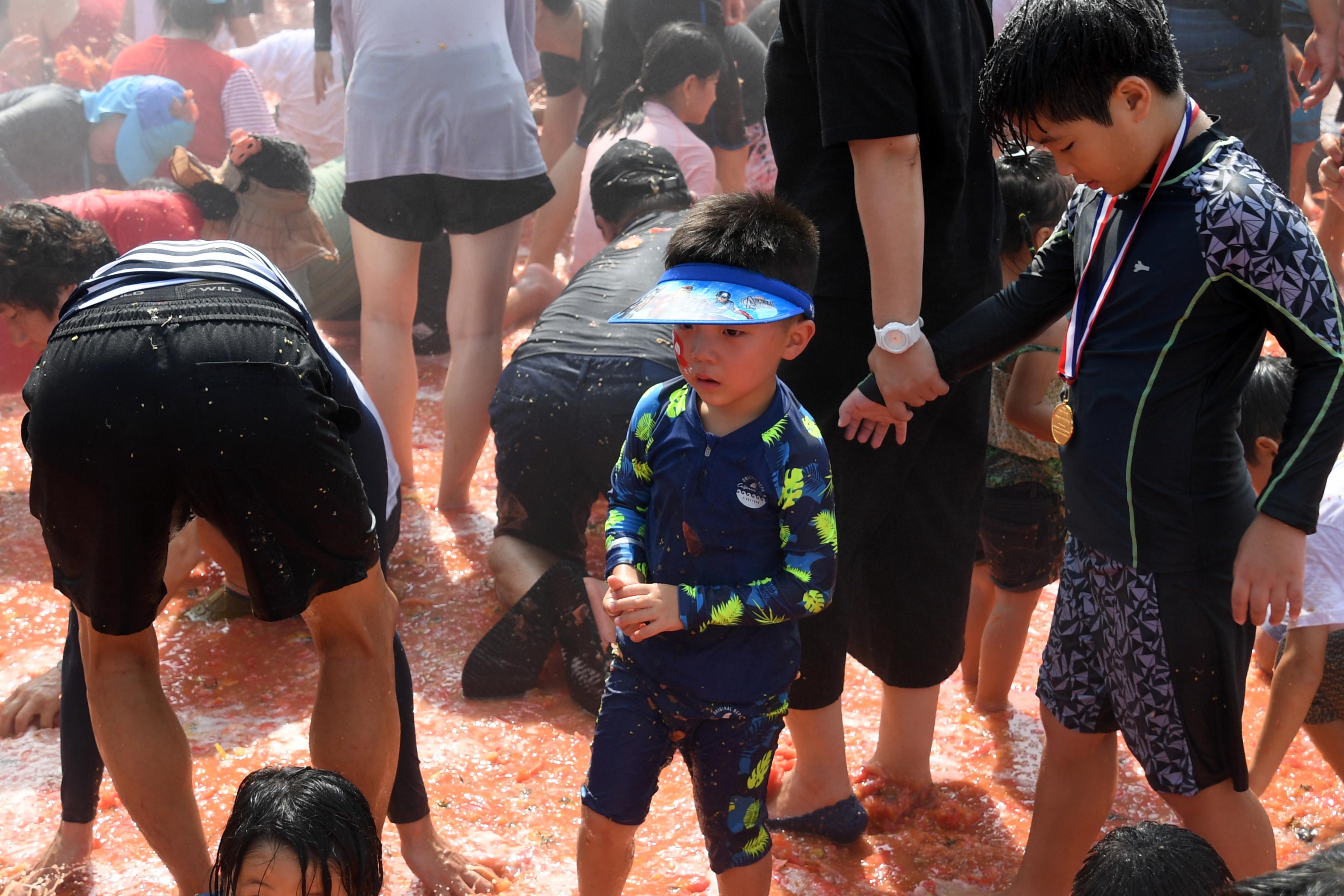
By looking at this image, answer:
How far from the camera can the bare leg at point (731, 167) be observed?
6031 millimetres

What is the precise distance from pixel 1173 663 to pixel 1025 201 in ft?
4.34

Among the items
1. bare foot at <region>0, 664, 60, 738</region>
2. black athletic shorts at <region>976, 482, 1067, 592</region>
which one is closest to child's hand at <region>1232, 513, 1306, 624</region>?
black athletic shorts at <region>976, 482, 1067, 592</region>

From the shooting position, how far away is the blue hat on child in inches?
71.2

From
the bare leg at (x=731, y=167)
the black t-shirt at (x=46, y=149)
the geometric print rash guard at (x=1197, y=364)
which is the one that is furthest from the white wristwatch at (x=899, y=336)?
the black t-shirt at (x=46, y=149)

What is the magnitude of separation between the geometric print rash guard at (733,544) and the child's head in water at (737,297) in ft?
0.27

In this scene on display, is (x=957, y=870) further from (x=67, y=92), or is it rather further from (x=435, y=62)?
(x=67, y=92)

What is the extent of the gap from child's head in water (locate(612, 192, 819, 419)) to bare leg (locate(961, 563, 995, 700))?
1.45m

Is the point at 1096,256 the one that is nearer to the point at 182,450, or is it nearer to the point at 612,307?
the point at 182,450

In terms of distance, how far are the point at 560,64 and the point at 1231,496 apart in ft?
17.7

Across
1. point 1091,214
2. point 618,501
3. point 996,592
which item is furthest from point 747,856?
point 996,592

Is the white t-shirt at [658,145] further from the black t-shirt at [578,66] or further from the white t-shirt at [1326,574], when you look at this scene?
the white t-shirt at [1326,574]

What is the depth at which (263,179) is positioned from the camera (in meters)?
4.41

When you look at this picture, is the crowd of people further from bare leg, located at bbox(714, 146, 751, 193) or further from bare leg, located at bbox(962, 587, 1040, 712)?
bare leg, located at bbox(714, 146, 751, 193)

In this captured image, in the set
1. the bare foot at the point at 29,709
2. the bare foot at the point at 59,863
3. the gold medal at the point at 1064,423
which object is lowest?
the bare foot at the point at 29,709
